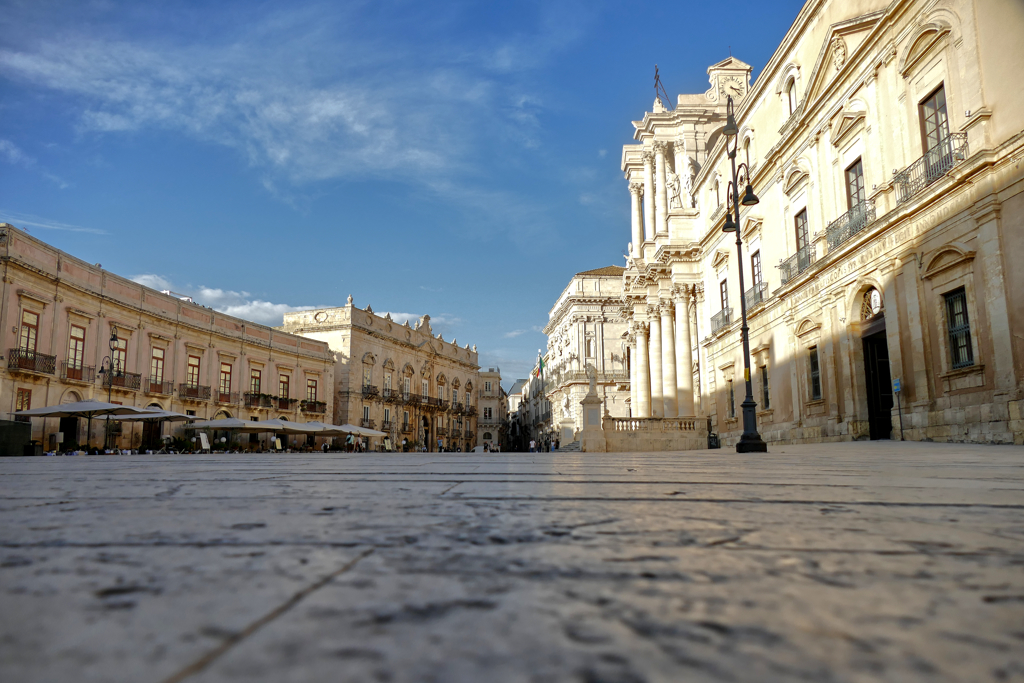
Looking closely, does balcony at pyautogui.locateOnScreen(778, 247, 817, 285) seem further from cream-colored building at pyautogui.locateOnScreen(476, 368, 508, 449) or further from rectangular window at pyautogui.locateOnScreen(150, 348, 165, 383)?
cream-colored building at pyautogui.locateOnScreen(476, 368, 508, 449)

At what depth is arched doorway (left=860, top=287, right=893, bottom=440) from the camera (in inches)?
602

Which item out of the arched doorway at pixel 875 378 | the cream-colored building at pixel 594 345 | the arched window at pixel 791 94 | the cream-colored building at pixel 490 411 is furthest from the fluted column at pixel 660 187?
the cream-colored building at pixel 490 411

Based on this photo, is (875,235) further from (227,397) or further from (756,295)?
(227,397)

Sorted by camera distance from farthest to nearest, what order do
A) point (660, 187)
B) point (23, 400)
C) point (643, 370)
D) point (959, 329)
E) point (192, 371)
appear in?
1. point (192, 371)
2. point (643, 370)
3. point (660, 187)
4. point (23, 400)
5. point (959, 329)

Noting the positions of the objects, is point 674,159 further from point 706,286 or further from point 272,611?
point 272,611

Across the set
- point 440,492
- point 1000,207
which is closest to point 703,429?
point 1000,207

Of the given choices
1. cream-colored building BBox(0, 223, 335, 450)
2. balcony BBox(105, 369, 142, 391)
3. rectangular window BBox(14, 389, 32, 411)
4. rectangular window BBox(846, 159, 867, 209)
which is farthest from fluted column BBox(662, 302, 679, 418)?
rectangular window BBox(14, 389, 32, 411)

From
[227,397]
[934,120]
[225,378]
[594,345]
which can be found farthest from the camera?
[594,345]

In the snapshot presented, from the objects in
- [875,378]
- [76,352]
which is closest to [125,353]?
[76,352]

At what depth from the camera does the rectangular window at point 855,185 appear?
49.9ft

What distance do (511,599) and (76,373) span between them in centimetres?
2926

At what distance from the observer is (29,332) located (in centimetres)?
2322

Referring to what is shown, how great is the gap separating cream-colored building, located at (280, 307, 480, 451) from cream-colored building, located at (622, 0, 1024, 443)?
25.5m

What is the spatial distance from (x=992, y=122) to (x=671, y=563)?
12771mm
